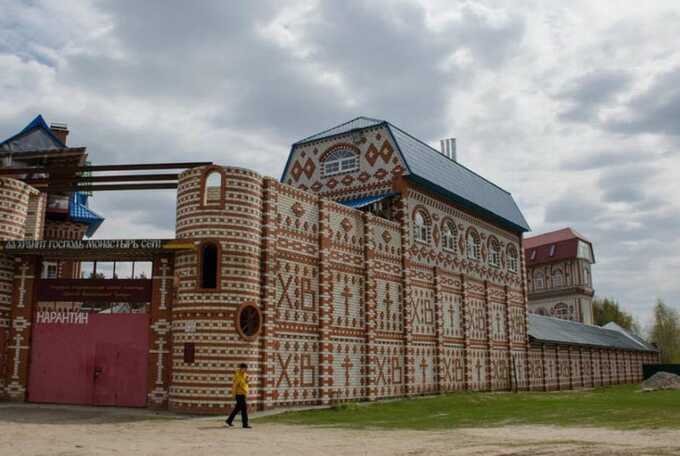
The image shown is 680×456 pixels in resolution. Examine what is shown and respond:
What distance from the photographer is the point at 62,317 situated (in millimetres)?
20859

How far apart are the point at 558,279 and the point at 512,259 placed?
2731 cm

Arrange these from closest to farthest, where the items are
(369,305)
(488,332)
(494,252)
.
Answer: (369,305)
(488,332)
(494,252)

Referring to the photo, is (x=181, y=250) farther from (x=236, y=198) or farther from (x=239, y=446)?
(x=239, y=446)

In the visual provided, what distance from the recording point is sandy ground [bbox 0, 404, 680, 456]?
478 inches

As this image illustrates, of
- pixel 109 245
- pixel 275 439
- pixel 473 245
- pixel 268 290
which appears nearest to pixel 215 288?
pixel 268 290

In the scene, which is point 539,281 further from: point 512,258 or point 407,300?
point 407,300

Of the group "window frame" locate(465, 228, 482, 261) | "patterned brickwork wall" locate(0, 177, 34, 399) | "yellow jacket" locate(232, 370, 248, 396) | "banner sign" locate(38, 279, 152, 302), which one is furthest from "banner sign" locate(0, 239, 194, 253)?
"window frame" locate(465, 228, 482, 261)

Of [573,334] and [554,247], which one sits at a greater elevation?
[554,247]

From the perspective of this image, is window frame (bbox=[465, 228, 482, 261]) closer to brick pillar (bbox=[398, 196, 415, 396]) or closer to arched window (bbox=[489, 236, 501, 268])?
arched window (bbox=[489, 236, 501, 268])

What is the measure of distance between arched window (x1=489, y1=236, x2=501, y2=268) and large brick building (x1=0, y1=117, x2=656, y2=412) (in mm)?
127

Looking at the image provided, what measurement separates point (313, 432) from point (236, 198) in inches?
316

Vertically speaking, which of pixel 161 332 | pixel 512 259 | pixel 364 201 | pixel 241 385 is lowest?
pixel 241 385

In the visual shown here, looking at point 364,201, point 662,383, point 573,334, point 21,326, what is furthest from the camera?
point 573,334

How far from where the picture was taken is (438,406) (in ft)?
75.9
